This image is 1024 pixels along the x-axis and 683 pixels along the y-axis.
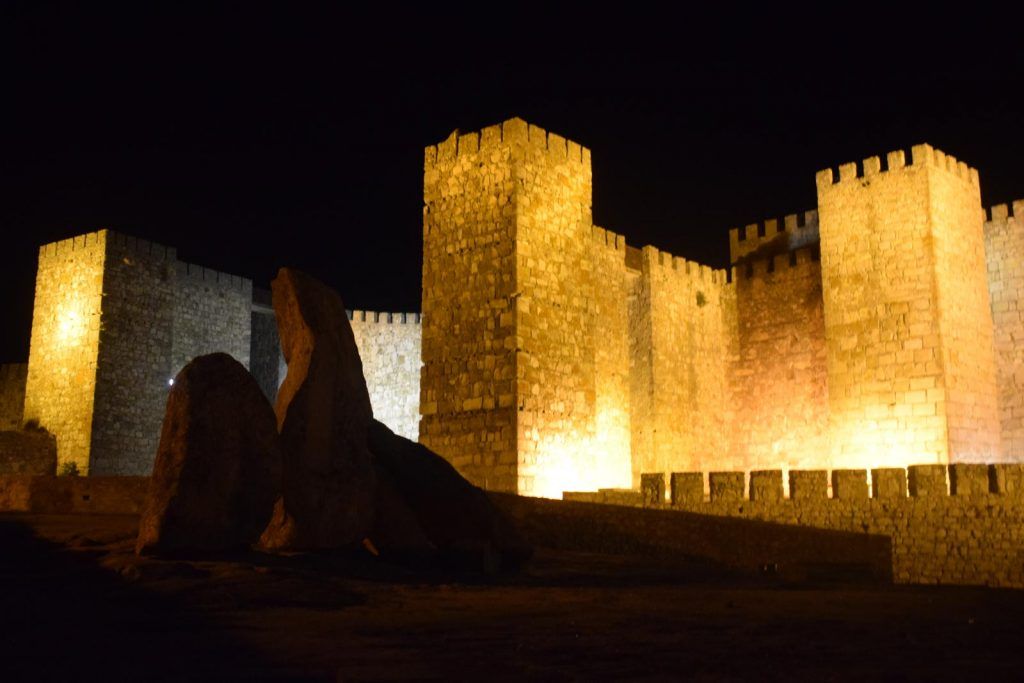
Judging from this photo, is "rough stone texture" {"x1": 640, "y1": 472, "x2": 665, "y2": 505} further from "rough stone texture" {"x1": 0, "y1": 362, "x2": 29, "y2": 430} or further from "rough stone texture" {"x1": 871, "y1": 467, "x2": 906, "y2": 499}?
"rough stone texture" {"x1": 0, "y1": 362, "x2": 29, "y2": 430}

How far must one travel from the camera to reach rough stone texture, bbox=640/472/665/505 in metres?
13.1

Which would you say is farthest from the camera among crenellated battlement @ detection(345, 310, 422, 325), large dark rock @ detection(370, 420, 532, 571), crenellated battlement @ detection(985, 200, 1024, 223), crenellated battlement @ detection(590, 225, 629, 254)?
crenellated battlement @ detection(345, 310, 422, 325)

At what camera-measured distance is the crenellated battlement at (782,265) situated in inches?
821

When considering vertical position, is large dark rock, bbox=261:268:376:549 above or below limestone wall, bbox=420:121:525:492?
below

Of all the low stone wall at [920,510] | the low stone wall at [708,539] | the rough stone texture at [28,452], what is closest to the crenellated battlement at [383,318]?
the rough stone texture at [28,452]

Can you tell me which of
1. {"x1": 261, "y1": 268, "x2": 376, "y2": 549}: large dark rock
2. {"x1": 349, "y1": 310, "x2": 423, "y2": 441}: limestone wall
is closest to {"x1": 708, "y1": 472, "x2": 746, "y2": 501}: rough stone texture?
{"x1": 261, "y1": 268, "x2": 376, "y2": 549}: large dark rock

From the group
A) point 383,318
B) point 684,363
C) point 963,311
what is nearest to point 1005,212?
point 963,311

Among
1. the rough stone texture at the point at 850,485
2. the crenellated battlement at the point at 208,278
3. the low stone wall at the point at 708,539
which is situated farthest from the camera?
the crenellated battlement at the point at 208,278

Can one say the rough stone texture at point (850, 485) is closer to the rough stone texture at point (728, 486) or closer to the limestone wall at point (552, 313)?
the rough stone texture at point (728, 486)

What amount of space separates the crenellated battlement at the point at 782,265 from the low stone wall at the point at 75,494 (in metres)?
14.4

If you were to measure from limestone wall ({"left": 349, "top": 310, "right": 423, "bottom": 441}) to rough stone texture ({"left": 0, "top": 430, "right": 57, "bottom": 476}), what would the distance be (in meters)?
7.65

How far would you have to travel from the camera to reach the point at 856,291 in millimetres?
17312

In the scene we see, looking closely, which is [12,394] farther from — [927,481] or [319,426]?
[927,481]

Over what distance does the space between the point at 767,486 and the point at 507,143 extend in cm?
621
